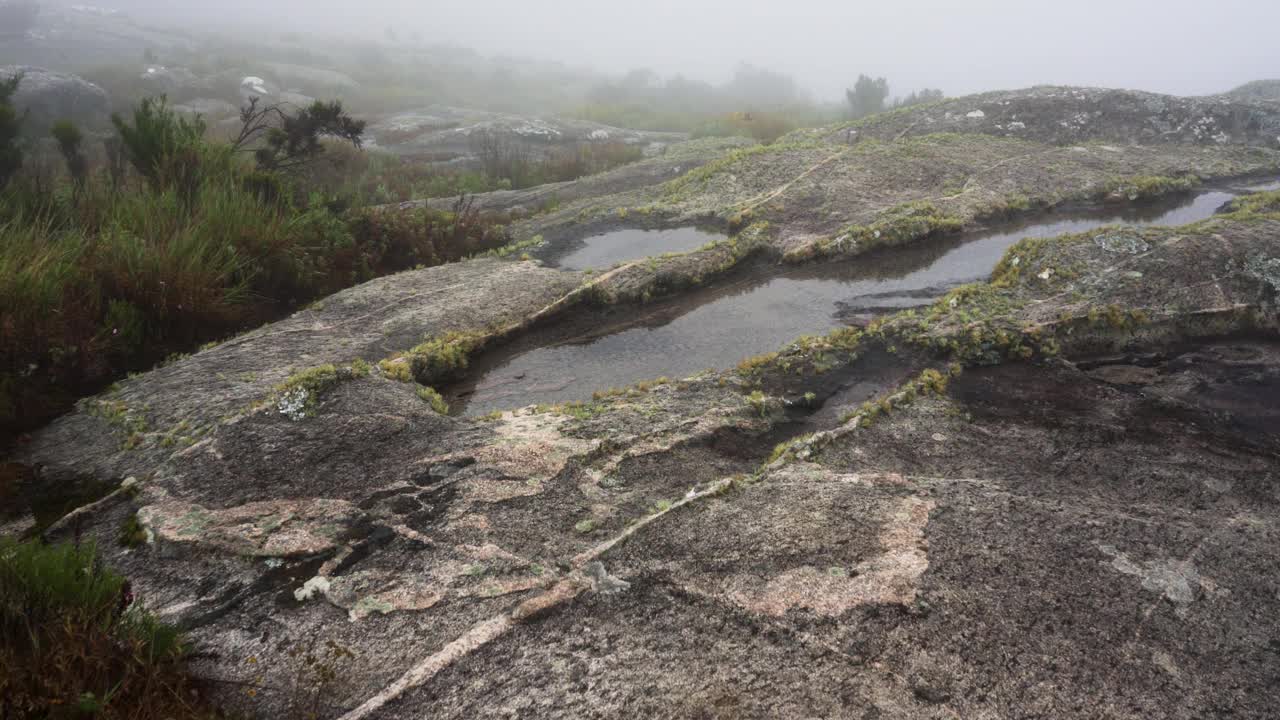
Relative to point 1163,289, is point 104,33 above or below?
above

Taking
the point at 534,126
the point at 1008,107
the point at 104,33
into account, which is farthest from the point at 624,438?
the point at 104,33

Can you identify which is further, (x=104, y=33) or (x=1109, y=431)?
(x=104, y=33)

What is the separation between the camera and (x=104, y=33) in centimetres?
5456

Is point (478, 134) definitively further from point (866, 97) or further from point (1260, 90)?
point (1260, 90)

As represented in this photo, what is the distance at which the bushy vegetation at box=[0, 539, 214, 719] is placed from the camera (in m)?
2.40

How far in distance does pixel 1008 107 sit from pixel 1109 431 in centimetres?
1233

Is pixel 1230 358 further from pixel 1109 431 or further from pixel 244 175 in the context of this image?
pixel 244 175

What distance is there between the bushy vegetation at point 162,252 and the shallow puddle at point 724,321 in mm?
3028

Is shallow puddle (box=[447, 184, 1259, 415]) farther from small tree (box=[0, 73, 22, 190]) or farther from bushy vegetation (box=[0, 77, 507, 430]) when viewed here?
small tree (box=[0, 73, 22, 190])

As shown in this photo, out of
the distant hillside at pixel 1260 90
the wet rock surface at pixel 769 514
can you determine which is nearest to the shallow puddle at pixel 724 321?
the wet rock surface at pixel 769 514

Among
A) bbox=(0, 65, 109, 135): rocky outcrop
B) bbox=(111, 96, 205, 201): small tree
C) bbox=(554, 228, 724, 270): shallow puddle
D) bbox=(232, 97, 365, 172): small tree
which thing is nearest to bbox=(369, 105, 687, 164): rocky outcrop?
bbox=(232, 97, 365, 172): small tree

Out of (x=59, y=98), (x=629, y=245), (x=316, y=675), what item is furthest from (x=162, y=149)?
(x=59, y=98)

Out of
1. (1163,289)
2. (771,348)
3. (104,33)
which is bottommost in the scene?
(771,348)

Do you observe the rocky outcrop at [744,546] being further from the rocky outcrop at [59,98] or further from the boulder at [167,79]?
the boulder at [167,79]
